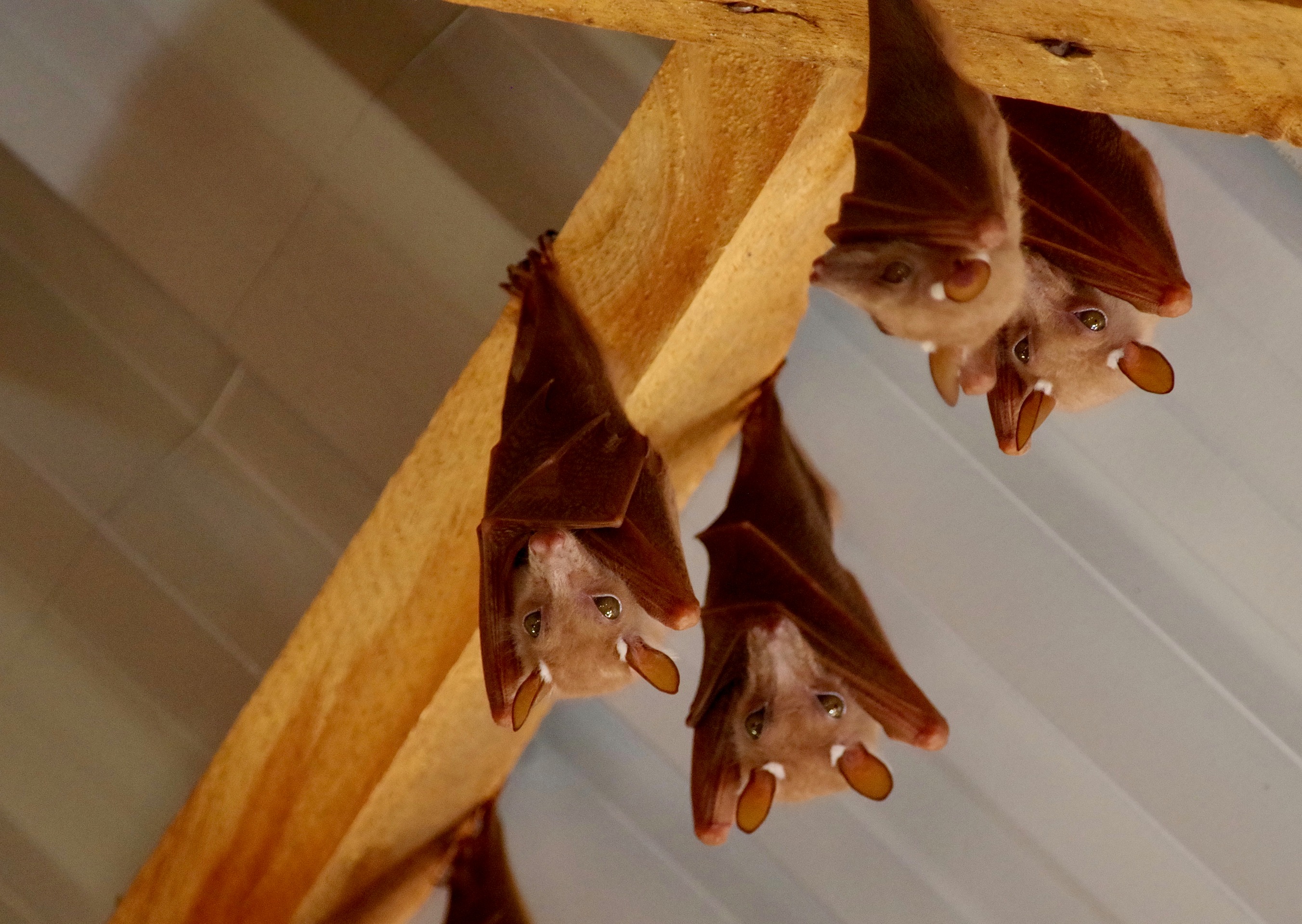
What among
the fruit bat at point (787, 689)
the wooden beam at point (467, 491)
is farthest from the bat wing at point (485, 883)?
the fruit bat at point (787, 689)

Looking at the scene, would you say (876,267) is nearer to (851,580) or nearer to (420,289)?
(851,580)

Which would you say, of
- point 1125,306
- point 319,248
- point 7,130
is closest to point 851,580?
point 1125,306

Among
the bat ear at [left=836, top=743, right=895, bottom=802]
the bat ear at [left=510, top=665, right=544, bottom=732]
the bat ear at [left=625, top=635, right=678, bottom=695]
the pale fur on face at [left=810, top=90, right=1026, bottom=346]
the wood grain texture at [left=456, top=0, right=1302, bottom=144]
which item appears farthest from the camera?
the bat ear at [left=836, top=743, right=895, bottom=802]

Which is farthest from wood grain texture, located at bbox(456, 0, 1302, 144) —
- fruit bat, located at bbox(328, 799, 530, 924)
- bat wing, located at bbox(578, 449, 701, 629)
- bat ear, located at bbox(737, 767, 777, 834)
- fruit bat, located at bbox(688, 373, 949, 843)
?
fruit bat, located at bbox(328, 799, 530, 924)

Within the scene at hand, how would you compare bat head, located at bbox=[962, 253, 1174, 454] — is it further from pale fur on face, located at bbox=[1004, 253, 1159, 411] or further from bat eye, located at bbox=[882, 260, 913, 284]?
bat eye, located at bbox=[882, 260, 913, 284]

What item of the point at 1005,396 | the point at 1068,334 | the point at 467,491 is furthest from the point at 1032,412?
the point at 467,491

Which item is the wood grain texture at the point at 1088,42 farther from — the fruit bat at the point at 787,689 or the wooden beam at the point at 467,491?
the fruit bat at the point at 787,689

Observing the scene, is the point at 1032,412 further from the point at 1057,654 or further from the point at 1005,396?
the point at 1057,654
